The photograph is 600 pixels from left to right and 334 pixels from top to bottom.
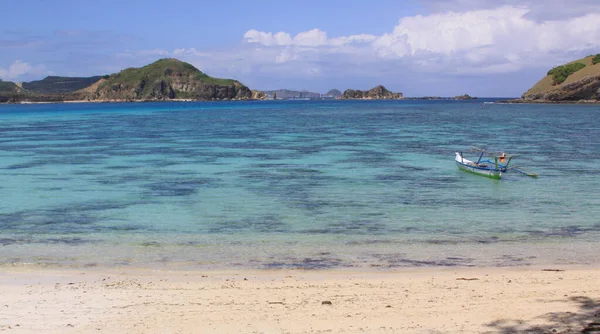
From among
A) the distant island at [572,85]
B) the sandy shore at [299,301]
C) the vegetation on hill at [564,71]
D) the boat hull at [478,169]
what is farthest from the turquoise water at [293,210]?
the vegetation on hill at [564,71]

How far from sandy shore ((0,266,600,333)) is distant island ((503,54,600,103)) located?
170 meters

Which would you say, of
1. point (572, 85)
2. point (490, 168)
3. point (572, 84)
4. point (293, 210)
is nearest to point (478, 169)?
point (490, 168)

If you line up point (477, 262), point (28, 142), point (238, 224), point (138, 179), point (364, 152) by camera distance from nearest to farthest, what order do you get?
point (477, 262) < point (238, 224) < point (138, 179) < point (364, 152) < point (28, 142)

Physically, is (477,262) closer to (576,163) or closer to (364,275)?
(364,275)

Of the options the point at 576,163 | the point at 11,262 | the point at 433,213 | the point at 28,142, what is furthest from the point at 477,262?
the point at 28,142

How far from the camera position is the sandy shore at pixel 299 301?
11258mm

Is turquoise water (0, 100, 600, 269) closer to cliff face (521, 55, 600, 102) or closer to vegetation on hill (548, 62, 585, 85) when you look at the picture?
cliff face (521, 55, 600, 102)

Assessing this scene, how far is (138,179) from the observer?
3275 centimetres

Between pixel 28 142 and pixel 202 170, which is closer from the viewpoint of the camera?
pixel 202 170

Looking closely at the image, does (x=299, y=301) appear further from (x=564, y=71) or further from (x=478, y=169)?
(x=564, y=71)

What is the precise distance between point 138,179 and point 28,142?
31.2m

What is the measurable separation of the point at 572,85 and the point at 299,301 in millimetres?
180283

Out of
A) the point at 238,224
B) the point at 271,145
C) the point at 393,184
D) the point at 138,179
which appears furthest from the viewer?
the point at 271,145

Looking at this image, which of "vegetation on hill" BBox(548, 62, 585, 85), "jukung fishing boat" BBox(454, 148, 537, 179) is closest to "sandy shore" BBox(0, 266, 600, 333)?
"jukung fishing boat" BBox(454, 148, 537, 179)
